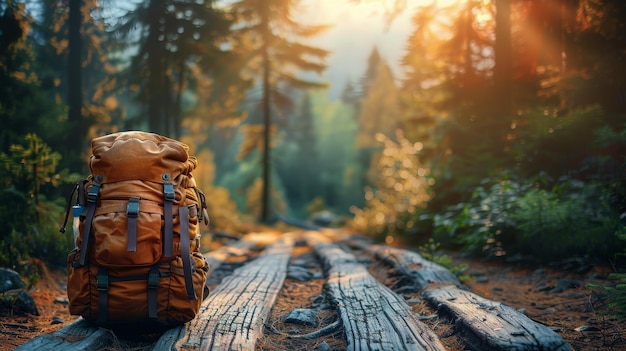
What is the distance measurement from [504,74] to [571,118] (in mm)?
A: 2946

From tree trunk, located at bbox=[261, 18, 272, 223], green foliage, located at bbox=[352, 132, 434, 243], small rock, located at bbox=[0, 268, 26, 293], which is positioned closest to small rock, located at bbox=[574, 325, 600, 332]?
small rock, located at bbox=[0, 268, 26, 293]

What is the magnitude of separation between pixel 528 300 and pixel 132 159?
→ 405 cm

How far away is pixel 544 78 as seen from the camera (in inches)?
365

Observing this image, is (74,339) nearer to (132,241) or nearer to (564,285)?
(132,241)

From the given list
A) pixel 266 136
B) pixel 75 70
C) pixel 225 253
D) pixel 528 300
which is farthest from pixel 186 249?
pixel 266 136

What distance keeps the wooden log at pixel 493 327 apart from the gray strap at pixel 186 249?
1917 millimetres

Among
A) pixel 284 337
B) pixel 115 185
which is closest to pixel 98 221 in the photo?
pixel 115 185

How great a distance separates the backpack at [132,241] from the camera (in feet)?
9.81

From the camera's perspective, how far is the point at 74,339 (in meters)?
2.95

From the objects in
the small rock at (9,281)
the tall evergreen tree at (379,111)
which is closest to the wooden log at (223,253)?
the small rock at (9,281)

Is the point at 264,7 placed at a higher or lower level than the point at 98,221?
higher

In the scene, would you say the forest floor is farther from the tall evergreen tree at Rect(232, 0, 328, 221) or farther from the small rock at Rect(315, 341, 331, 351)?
the tall evergreen tree at Rect(232, 0, 328, 221)

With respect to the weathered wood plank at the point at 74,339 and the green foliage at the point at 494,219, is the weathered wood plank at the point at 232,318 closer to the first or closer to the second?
the weathered wood plank at the point at 74,339

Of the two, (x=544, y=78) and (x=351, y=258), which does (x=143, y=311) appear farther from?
(x=544, y=78)
